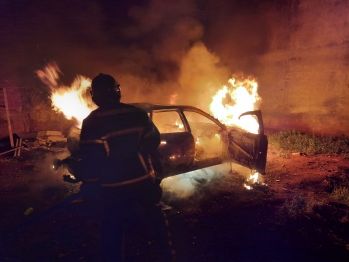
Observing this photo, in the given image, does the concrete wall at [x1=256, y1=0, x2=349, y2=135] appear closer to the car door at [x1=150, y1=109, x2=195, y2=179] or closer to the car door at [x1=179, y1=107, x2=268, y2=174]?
the car door at [x1=179, y1=107, x2=268, y2=174]

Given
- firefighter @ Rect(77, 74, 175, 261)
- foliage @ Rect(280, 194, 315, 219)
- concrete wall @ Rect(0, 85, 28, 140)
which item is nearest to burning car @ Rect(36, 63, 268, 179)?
foliage @ Rect(280, 194, 315, 219)

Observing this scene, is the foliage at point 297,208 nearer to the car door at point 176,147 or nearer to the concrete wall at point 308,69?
the car door at point 176,147

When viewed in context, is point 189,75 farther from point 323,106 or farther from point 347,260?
point 347,260

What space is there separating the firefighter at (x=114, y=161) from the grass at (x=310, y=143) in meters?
6.77

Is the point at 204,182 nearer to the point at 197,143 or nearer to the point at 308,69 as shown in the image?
the point at 197,143

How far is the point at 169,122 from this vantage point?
560 centimetres

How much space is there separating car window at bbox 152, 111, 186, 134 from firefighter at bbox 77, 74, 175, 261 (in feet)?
8.40

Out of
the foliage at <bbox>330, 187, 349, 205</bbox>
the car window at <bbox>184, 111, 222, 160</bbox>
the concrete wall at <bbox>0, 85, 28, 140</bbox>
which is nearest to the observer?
the foliage at <bbox>330, 187, 349, 205</bbox>

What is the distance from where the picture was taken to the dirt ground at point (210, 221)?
10.8 ft

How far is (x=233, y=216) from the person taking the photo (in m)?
4.14

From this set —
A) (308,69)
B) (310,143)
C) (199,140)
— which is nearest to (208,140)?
(199,140)

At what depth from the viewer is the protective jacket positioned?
7.58 feet

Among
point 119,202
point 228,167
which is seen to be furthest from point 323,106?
point 119,202

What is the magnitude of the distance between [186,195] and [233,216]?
105 centimetres
